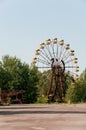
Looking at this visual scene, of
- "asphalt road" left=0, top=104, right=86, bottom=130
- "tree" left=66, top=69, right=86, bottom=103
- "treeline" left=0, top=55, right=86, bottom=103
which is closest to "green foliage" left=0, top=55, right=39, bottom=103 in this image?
"treeline" left=0, top=55, right=86, bottom=103

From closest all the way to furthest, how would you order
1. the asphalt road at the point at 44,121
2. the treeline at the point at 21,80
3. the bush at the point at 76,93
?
the asphalt road at the point at 44,121, the bush at the point at 76,93, the treeline at the point at 21,80

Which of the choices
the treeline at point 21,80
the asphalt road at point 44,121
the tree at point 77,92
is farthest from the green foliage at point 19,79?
the asphalt road at point 44,121

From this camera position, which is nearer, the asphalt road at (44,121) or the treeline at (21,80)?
the asphalt road at (44,121)

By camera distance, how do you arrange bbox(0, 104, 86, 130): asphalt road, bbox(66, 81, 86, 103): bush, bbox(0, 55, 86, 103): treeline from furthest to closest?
bbox(0, 55, 86, 103): treeline, bbox(66, 81, 86, 103): bush, bbox(0, 104, 86, 130): asphalt road

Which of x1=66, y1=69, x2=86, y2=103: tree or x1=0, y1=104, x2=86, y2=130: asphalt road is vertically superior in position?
x1=66, y1=69, x2=86, y2=103: tree

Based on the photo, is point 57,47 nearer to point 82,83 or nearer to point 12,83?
point 82,83

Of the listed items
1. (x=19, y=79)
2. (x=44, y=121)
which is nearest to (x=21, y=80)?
(x=19, y=79)

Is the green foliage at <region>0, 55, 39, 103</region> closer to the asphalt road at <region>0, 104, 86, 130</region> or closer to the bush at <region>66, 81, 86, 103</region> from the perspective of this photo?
the bush at <region>66, 81, 86, 103</region>

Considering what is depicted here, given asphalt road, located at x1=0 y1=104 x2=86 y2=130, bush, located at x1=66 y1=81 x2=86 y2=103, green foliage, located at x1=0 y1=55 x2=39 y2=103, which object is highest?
green foliage, located at x1=0 y1=55 x2=39 y2=103

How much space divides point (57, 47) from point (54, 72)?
5263 mm

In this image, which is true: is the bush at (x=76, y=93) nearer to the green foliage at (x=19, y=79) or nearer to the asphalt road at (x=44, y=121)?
the green foliage at (x=19, y=79)

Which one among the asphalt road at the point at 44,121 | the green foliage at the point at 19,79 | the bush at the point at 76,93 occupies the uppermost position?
the green foliage at the point at 19,79

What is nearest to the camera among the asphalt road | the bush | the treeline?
the asphalt road

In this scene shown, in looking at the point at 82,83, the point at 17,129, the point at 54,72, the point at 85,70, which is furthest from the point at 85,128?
the point at 85,70
